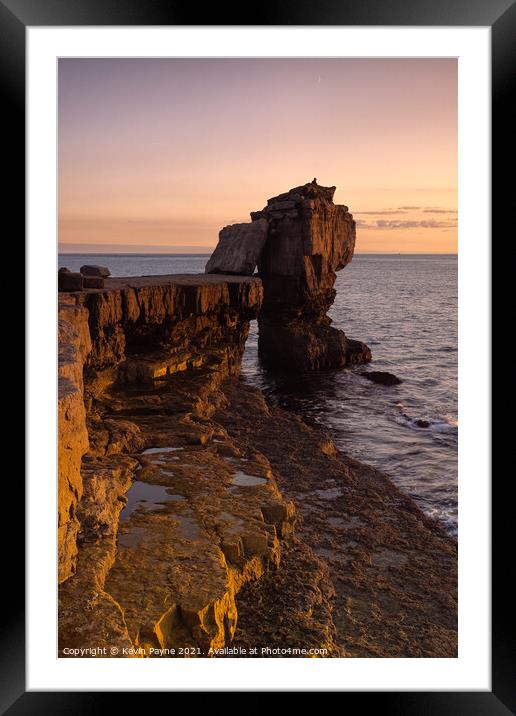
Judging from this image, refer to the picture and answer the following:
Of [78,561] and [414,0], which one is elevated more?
[414,0]

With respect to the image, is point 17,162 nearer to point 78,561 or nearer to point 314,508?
point 78,561

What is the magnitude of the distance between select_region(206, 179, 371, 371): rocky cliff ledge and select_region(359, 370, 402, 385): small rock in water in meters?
2.49

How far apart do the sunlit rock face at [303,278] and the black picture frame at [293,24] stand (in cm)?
2677

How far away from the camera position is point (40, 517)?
5.50 metres

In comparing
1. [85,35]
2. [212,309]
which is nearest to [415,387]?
[212,309]

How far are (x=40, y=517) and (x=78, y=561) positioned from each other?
65.7 inches

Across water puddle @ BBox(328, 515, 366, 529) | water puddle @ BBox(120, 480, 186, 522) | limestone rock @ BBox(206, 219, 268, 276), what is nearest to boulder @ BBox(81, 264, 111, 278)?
water puddle @ BBox(120, 480, 186, 522)

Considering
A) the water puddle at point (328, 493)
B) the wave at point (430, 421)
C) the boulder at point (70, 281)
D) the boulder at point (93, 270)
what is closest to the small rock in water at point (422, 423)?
the wave at point (430, 421)

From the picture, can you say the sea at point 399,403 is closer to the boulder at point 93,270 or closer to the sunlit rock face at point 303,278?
the sunlit rock face at point 303,278

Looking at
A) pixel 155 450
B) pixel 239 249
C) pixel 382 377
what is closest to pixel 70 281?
pixel 155 450

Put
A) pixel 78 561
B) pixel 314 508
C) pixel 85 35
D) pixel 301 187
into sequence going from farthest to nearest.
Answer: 1. pixel 301 187
2. pixel 314 508
3. pixel 78 561
4. pixel 85 35

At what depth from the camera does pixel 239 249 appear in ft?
102

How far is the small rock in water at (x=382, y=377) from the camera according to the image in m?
30.8

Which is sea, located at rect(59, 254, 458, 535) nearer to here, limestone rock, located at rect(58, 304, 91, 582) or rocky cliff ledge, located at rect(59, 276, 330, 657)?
rocky cliff ledge, located at rect(59, 276, 330, 657)
